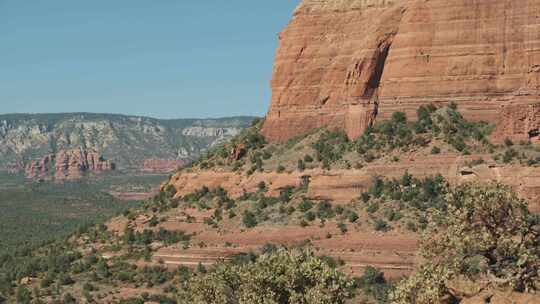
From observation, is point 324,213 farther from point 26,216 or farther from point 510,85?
point 26,216

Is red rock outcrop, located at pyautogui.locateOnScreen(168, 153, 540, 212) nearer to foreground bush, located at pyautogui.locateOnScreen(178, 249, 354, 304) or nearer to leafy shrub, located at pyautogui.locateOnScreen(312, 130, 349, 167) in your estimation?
leafy shrub, located at pyautogui.locateOnScreen(312, 130, 349, 167)

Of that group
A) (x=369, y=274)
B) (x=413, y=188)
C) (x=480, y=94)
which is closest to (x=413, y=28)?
(x=480, y=94)

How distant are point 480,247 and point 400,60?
3517 cm

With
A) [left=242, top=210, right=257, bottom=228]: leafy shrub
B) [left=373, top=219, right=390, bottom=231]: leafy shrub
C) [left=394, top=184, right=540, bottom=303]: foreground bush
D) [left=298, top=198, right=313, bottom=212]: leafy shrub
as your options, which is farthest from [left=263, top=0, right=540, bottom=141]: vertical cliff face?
[left=394, top=184, right=540, bottom=303]: foreground bush

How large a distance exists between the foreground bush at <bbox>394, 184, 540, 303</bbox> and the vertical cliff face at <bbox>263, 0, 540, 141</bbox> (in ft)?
92.3

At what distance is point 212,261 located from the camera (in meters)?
65.6

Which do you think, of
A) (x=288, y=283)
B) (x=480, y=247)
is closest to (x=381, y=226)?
(x=288, y=283)

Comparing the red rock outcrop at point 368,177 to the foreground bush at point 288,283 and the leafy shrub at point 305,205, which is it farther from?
the foreground bush at point 288,283

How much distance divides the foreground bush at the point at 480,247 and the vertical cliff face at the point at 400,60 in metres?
28.1

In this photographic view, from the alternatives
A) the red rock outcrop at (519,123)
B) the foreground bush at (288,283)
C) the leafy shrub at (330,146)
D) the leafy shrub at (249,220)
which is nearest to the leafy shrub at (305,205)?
the leafy shrub at (330,146)

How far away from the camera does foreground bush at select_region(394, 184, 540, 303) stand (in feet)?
108

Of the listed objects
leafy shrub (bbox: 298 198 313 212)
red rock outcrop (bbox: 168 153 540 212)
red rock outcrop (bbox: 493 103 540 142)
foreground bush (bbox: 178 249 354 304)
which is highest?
red rock outcrop (bbox: 493 103 540 142)

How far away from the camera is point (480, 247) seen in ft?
111

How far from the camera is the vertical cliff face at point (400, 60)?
64.4m
